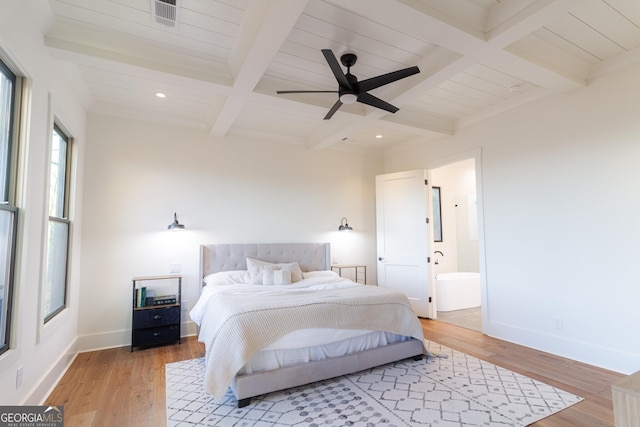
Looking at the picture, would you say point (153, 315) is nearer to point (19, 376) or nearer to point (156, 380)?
point (156, 380)

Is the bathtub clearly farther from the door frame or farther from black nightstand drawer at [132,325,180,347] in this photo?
black nightstand drawer at [132,325,180,347]

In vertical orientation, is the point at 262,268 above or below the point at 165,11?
below

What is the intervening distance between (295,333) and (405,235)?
10.2 ft

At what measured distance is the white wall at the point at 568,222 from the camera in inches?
114

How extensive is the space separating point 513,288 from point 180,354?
4093mm

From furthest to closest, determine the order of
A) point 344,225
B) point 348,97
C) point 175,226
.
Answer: point 344,225 < point 175,226 < point 348,97

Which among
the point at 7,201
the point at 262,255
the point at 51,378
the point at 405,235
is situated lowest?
the point at 51,378

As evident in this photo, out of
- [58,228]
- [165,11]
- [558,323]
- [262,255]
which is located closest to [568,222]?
[558,323]

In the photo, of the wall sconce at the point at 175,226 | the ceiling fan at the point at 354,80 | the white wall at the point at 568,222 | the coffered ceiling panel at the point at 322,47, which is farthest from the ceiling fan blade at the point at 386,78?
the wall sconce at the point at 175,226

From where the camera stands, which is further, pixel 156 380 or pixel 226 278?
pixel 226 278

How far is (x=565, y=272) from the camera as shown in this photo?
331 cm

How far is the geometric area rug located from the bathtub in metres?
2.42

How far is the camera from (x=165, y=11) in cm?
222

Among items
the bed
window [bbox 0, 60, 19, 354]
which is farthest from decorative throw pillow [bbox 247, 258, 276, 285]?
window [bbox 0, 60, 19, 354]
